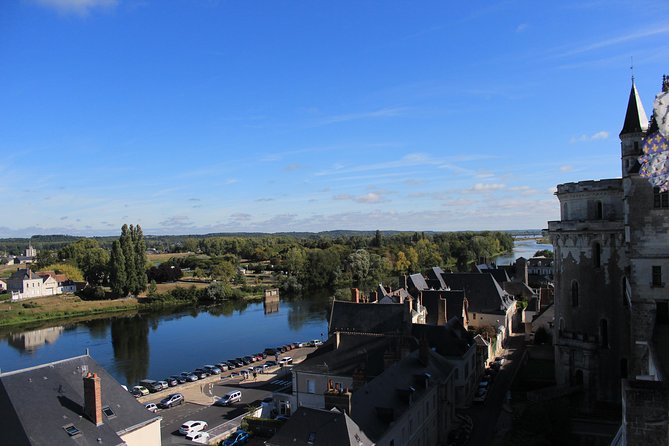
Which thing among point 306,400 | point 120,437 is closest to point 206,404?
point 306,400

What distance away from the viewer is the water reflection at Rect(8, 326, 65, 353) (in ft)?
174

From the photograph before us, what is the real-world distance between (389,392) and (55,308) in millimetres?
66777

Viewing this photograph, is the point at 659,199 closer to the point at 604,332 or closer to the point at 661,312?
the point at 661,312

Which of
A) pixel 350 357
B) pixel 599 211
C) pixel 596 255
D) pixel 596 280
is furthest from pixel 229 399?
pixel 599 211

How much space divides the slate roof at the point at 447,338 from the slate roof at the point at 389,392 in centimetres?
407

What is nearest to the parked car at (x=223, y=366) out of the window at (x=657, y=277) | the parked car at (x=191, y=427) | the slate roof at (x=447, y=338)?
the parked car at (x=191, y=427)

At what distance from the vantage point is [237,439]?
79.0 ft

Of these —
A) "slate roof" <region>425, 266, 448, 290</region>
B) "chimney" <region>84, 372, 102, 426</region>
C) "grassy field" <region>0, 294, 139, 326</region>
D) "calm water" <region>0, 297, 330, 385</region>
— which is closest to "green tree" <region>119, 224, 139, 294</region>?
"grassy field" <region>0, 294, 139, 326</region>

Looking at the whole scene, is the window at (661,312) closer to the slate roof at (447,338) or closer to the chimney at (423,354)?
the chimney at (423,354)

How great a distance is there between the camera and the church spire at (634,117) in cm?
2245

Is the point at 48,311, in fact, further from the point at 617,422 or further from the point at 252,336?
the point at 617,422

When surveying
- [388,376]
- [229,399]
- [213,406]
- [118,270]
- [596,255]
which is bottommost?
[213,406]

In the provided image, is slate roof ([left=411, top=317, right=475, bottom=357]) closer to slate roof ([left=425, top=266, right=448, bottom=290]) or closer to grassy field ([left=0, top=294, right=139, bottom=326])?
slate roof ([left=425, top=266, right=448, bottom=290])

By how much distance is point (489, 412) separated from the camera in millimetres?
26578
